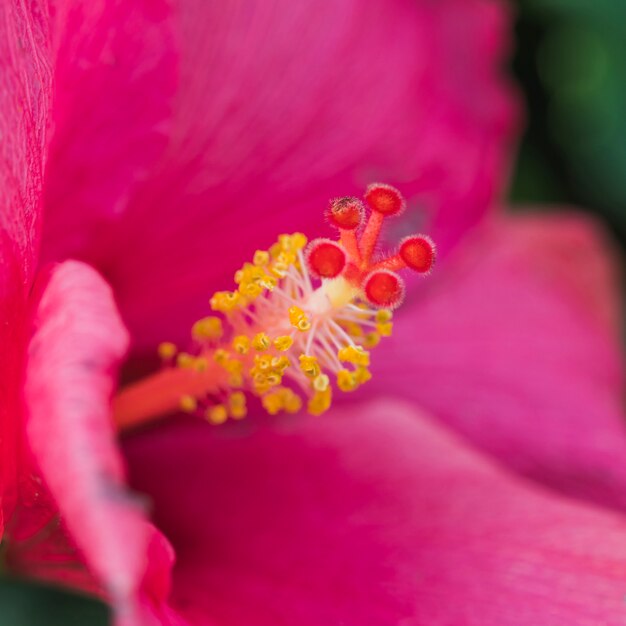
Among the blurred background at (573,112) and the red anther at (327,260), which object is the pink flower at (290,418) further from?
the blurred background at (573,112)

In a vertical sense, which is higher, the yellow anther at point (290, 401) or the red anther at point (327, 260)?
the red anther at point (327, 260)

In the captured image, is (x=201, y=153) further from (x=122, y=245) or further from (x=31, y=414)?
(x=31, y=414)

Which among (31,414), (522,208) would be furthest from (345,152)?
(522,208)

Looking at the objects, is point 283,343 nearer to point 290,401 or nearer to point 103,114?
point 290,401

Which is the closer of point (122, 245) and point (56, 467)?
point (56, 467)

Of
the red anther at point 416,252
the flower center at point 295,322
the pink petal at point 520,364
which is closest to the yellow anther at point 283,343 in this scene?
the flower center at point 295,322

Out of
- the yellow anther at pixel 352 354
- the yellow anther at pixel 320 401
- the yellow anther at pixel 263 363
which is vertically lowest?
the yellow anther at pixel 320 401

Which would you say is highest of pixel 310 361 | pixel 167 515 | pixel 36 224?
pixel 36 224
